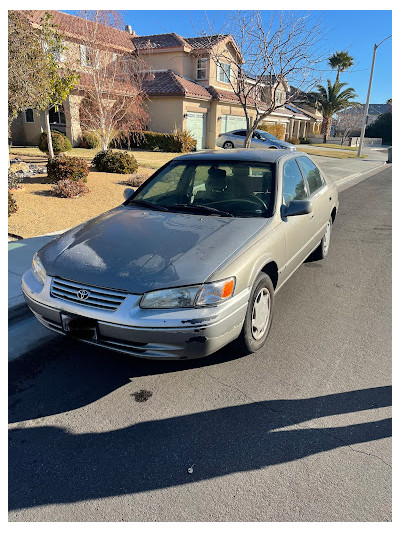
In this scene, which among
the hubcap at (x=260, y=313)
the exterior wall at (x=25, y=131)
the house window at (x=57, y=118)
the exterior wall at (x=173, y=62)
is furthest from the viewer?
the exterior wall at (x=173, y=62)

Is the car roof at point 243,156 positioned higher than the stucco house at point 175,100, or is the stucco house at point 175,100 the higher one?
the stucco house at point 175,100

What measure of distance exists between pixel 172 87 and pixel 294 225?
67.4ft

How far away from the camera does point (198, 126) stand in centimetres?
2403

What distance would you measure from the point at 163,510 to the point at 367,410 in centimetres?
157

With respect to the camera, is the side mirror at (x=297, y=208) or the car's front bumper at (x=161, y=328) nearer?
the car's front bumper at (x=161, y=328)

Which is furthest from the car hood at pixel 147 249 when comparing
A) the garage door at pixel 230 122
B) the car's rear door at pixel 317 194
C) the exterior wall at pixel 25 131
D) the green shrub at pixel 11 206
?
the garage door at pixel 230 122

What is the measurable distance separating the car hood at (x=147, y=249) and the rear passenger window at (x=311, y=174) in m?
1.62

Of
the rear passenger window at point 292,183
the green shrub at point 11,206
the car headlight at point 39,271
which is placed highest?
the rear passenger window at point 292,183

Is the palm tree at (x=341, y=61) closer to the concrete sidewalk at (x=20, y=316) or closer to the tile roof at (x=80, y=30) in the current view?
the tile roof at (x=80, y=30)

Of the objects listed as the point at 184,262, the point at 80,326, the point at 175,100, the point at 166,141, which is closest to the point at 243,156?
the point at 184,262

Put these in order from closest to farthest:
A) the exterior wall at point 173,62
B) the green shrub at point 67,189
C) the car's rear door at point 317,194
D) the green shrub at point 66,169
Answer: the car's rear door at point 317,194 < the green shrub at point 67,189 < the green shrub at point 66,169 < the exterior wall at point 173,62

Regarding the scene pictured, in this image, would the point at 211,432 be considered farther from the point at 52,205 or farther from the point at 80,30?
the point at 80,30

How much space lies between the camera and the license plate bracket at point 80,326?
8.74ft

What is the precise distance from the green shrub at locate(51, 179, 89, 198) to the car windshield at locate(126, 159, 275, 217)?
4.57 metres
